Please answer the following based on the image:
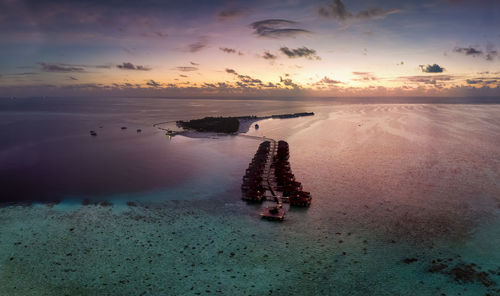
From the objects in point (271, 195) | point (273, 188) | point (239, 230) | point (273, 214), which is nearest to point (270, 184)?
point (273, 188)

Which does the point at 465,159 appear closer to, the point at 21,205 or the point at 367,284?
the point at 367,284

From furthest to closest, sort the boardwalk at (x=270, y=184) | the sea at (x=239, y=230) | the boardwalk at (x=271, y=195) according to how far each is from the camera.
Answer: the boardwalk at (x=270, y=184) < the boardwalk at (x=271, y=195) < the sea at (x=239, y=230)

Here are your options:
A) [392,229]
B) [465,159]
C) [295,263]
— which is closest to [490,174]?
[465,159]

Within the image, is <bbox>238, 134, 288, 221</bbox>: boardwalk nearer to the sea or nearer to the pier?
the pier

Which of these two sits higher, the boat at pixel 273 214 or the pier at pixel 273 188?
the pier at pixel 273 188

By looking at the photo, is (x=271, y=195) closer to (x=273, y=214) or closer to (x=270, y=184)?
(x=270, y=184)

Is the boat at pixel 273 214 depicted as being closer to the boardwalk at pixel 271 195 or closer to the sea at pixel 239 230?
the boardwalk at pixel 271 195

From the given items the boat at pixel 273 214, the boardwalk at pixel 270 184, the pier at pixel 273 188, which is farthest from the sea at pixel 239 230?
the boardwalk at pixel 270 184

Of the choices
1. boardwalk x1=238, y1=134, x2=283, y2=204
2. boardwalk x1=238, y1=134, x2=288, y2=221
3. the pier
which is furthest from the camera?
boardwalk x1=238, y1=134, x2=283, y2=204

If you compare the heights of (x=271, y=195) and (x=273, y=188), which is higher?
(x=273, y=188)

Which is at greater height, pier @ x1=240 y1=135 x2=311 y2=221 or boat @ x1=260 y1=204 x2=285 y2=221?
pier @ x1=240 y1=135 x2=311 y2=221

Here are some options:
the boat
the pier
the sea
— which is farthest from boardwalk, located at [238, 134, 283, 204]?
the boat
